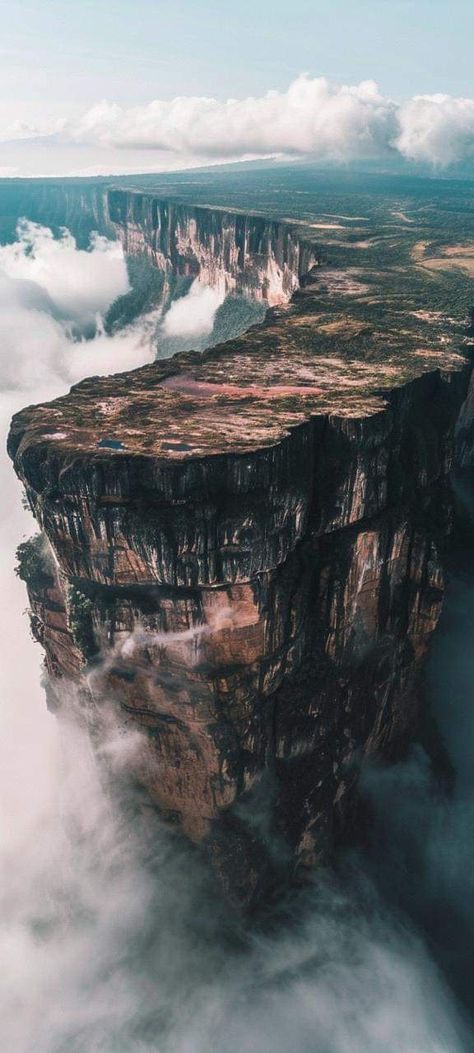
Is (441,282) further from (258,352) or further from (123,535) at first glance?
(123,535)

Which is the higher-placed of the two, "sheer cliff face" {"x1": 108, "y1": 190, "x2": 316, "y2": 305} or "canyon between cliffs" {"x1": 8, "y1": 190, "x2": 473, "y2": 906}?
"sheer cliff face" {"x1": 108, "y1": 190, "x2": 316, "y2": 305}

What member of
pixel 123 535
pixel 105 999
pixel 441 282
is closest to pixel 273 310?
pixel 441 282

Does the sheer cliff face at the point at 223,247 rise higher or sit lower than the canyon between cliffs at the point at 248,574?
higher

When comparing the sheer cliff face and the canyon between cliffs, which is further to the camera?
the sheer cliff face

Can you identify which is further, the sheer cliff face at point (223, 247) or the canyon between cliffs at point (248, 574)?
the sheer cliff face at point (223, 247)
